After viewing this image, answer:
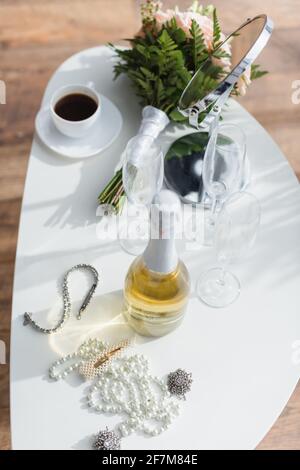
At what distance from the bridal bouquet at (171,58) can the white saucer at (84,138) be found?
76 mm

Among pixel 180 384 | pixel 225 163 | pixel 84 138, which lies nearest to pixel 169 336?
pixel 180 384

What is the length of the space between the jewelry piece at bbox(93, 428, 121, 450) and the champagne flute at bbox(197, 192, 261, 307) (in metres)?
0.26

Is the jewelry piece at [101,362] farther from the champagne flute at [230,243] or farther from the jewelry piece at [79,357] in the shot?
the champagne flute at [230,243]

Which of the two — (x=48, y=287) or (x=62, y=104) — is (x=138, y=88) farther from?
(x=48, y=287)

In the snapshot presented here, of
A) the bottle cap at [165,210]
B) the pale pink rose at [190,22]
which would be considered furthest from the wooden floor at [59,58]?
the bottle cap at [165,210]

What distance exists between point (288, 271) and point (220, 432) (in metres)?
0.30

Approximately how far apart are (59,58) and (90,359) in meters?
1.28

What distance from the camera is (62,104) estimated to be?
114cm

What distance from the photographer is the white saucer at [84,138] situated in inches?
44.0

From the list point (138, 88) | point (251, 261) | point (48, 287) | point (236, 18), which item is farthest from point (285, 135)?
point (48, 287)

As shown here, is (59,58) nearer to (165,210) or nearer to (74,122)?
(74,122)

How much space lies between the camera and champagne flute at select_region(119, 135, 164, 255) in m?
1.00

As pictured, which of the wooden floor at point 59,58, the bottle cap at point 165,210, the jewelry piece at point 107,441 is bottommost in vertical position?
the jewelry piece at point 107,441

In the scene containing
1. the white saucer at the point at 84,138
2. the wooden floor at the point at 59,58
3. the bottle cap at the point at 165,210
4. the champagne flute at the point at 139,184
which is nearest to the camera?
the bottle cap at the point at 165,210
